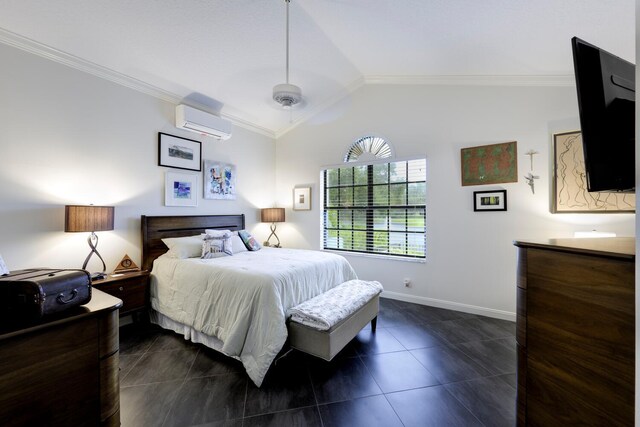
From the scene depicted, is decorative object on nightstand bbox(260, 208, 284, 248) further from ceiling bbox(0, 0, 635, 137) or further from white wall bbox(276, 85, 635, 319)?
ceiling bbox(0, 0, 635, 137)

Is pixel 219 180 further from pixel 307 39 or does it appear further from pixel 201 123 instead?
pixel 307 39

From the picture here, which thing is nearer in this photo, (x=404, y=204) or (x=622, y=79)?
(x=622, y=79)

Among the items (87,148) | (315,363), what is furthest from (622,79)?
(87,148)

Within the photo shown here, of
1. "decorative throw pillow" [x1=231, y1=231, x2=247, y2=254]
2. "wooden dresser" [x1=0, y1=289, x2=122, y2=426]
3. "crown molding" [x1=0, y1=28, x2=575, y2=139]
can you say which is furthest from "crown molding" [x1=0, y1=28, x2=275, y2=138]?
"wooden dresser" [x1=0, y1=289, x2=122, y2=426]

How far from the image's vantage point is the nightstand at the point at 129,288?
252 cm

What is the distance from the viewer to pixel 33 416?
925 mm

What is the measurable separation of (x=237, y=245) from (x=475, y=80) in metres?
3.80

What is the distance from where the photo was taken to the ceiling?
7.01ft

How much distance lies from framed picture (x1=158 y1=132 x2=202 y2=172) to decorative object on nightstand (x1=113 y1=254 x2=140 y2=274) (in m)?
1.26

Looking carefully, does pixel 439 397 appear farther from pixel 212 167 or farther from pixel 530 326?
pixel 212 167

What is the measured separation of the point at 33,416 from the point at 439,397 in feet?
7.11

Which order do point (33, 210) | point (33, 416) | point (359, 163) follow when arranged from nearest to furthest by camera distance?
point (33, 416) < point (33, 210) < point (359, 163)

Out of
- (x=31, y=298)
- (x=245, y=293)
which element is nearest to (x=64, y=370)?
(x=31, y=298)

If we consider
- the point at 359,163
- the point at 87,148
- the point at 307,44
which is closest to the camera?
the point at 87,148
